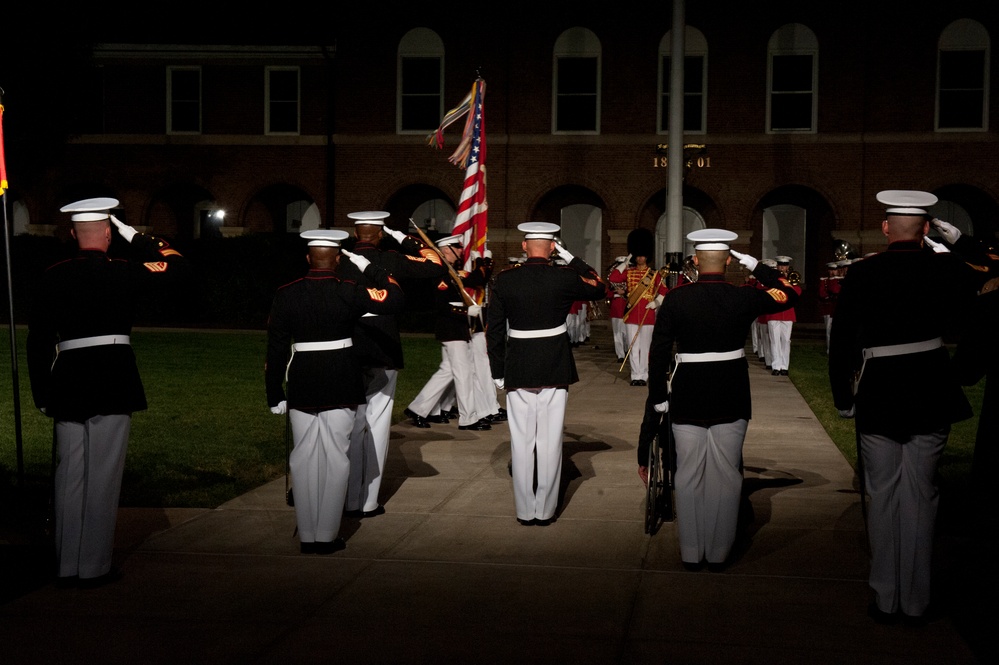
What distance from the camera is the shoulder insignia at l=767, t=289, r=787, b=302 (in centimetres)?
699

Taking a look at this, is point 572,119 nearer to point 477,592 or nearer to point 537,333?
point 537,333

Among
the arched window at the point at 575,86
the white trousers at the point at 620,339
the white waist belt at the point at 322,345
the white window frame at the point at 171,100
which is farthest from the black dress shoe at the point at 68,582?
the white window frame at the point at 171,100

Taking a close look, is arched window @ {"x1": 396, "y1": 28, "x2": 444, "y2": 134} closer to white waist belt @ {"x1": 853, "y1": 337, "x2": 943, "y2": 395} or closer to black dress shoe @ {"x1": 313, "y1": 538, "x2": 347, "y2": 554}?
black dress shoe @ {"x1": 313, "y1": 538, "x2": 347, "y2": 554}

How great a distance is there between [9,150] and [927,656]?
31.0 metres

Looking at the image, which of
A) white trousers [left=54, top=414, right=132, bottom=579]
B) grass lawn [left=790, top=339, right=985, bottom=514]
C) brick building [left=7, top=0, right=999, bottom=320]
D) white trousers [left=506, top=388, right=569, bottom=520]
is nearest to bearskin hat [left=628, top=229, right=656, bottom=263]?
white trousers [left=506, top=388, right=569, bottom=520]

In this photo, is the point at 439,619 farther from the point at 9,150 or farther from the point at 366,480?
the point at 9,150

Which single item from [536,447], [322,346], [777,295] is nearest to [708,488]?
[777,295]

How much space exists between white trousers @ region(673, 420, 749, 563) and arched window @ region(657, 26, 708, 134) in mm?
24870

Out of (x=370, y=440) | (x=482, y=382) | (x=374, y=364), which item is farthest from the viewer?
(x=482, y=382)

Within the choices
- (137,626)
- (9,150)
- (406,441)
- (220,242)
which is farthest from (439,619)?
(9,150)

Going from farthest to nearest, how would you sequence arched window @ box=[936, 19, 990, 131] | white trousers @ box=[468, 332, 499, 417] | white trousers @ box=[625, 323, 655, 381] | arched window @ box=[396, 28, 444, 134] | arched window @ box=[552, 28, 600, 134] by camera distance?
arched window @ box=[396, 28, 444, 134], arched window @ box=[552, 28, 600, 134], arched window @ box=[936, 19, 990, 131], white trousers @ box=[625, 323, 655, 381], white trousers @ box=[468, 332, 499, 417]

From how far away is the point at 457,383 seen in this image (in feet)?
40.0

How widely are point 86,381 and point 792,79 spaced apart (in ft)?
89.5

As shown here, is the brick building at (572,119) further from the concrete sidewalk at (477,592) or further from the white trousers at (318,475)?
the white trousers at (318,475)
